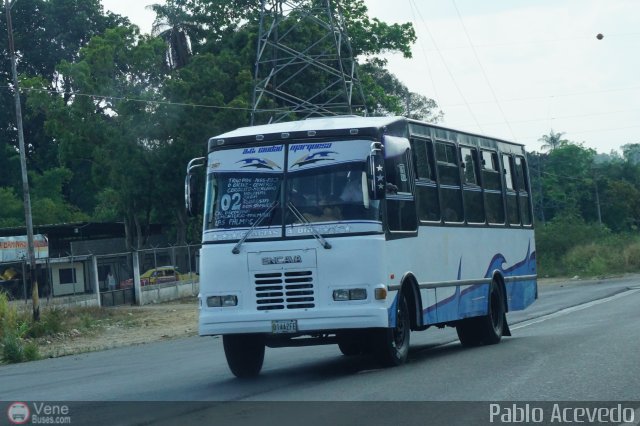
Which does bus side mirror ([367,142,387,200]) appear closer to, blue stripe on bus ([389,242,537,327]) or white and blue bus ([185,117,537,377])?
white and blue bus ([185,117,537,377])

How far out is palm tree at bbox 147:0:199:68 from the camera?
2403 inches

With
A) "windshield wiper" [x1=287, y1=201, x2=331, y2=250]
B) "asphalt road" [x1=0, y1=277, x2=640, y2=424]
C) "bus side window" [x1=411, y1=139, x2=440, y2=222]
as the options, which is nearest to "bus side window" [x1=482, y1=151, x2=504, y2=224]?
"asphalt road" [x1=0, y1=277, x2=640, y2=424]

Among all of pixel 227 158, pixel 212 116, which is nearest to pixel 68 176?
pixel 212 116

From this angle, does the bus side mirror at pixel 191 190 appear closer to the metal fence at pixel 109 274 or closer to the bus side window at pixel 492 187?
the bus side window at pixel 492 187

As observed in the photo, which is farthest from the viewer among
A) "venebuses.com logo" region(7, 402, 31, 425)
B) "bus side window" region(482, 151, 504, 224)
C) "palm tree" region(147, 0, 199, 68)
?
"palm tree" region(147, 0, 199, 68)

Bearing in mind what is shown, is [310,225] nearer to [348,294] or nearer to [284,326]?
[348,294]

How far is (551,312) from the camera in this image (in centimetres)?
2759

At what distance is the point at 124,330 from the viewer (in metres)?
32.0

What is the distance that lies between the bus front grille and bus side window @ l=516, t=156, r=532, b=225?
823 centimetres

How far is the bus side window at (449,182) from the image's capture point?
16.4 m

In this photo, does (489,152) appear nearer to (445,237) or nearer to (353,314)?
(445,237)

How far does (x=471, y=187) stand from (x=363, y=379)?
5611 mm

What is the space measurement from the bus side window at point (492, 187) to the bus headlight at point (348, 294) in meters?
5.70

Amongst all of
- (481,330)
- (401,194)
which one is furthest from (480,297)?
(401,194)
